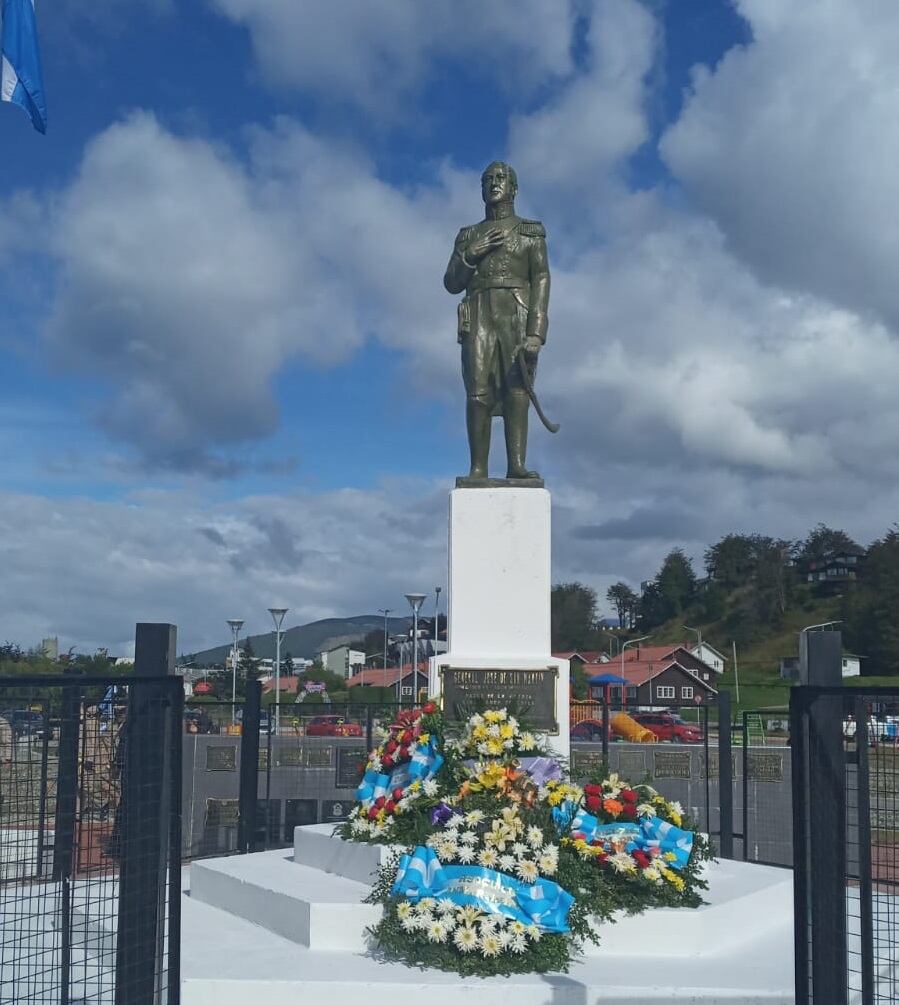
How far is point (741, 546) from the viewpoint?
115500 millimetres

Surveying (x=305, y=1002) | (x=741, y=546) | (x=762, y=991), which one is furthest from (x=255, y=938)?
(x=741, y=546)

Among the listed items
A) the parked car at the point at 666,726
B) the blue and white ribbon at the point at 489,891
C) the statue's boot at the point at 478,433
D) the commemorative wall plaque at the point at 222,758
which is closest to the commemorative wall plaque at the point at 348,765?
the commemorative wall plaque at the point at 222,758

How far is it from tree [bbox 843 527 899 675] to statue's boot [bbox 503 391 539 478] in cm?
7228

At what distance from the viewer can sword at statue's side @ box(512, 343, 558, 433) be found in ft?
27.9

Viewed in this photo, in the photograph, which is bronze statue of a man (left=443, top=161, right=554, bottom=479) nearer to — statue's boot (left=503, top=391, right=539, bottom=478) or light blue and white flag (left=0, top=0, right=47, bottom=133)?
statue's boot (left=503, top=391, right=539, bottom=478)

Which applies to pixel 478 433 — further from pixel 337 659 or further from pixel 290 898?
pixel 337 659

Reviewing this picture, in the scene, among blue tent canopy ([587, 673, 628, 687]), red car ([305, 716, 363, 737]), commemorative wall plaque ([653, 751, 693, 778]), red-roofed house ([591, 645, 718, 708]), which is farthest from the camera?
red-roofed house ([591, 645, 718, 708])

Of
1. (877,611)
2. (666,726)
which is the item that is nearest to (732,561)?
(877,611)

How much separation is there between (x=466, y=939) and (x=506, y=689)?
2.77 metres

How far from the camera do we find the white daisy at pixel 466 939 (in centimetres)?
526

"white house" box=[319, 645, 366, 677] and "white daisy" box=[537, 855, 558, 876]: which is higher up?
"white daisy" box=[537, 855, 558, 876]

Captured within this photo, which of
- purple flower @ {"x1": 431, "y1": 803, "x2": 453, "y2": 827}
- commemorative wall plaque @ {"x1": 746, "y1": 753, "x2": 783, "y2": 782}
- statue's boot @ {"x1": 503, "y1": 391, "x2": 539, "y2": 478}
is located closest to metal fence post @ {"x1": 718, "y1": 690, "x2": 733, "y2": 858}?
commemorative wall plaque @ {"x1": 746, "y1": 753, "x2": 783, "y2": 782}

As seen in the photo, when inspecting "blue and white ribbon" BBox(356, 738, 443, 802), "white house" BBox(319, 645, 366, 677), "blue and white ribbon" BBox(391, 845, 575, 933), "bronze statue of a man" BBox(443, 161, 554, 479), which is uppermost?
"bronze statue of a man" BBox(443, 161, 554, 479)

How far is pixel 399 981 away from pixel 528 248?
5836 mm
